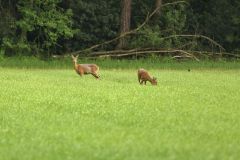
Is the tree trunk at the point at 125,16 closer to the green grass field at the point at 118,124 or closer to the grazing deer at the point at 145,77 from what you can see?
the grazing deer at the point at 145,77

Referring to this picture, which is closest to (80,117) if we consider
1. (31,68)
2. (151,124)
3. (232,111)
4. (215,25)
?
(151,124)

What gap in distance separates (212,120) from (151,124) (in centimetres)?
112

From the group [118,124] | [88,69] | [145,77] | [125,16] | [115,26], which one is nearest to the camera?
[118,124]

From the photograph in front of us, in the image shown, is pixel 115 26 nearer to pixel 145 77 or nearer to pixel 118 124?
pixel 145 77

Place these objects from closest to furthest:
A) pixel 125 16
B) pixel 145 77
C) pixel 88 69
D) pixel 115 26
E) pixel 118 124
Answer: pixel 118 124 → pixel 145 77 → pixel 88 69 → pixel 125 16 → pixel 115 26

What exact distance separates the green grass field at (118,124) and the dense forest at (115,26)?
19.8 m

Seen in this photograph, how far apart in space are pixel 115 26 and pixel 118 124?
3028 centimetres

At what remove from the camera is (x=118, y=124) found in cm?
956

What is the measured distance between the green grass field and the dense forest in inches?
781

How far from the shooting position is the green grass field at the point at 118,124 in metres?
7.27

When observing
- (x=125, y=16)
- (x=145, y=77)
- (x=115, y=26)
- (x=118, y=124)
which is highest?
(x=125, y=16)

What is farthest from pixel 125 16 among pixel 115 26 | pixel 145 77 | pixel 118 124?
pixel 118 124

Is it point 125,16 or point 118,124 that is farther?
point 125,16

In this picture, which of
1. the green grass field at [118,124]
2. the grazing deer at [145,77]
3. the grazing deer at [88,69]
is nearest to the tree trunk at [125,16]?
the grazing deer at [88,69]
